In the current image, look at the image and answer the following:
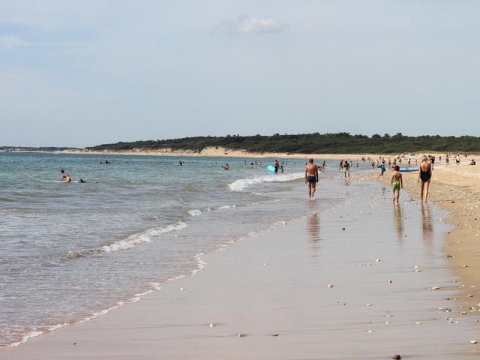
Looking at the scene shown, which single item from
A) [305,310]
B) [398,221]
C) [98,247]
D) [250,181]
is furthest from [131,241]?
[250,181]

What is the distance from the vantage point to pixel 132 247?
47.8 ft

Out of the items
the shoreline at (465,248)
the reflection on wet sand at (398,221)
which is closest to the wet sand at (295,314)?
the shoreline at (465,248)

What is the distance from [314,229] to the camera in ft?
57.0

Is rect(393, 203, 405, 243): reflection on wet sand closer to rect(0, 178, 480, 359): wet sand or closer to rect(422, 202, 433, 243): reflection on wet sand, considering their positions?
rect(422, 202, 433, 243): reflection on wet sand

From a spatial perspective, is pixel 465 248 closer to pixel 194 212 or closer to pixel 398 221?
pixel 398 221

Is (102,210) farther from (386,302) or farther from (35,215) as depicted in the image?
(386,302)

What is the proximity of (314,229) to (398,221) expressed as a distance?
8.86 ft

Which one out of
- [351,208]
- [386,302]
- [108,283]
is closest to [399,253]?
[386,302]

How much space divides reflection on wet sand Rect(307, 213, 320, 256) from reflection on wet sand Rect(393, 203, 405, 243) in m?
1.74

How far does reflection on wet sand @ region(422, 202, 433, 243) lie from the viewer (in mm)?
14570

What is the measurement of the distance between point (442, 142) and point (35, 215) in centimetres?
15876

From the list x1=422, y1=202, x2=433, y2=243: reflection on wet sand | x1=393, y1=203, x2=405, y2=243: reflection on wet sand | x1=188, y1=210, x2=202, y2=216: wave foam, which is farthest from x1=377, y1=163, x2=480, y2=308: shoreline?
x1=188, y1=210, x2=202, y2=216: wave foam

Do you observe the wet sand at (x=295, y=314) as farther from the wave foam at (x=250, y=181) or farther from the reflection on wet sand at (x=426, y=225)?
the wave foam at (x=250, y=181)

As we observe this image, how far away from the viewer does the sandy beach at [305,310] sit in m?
6.34
